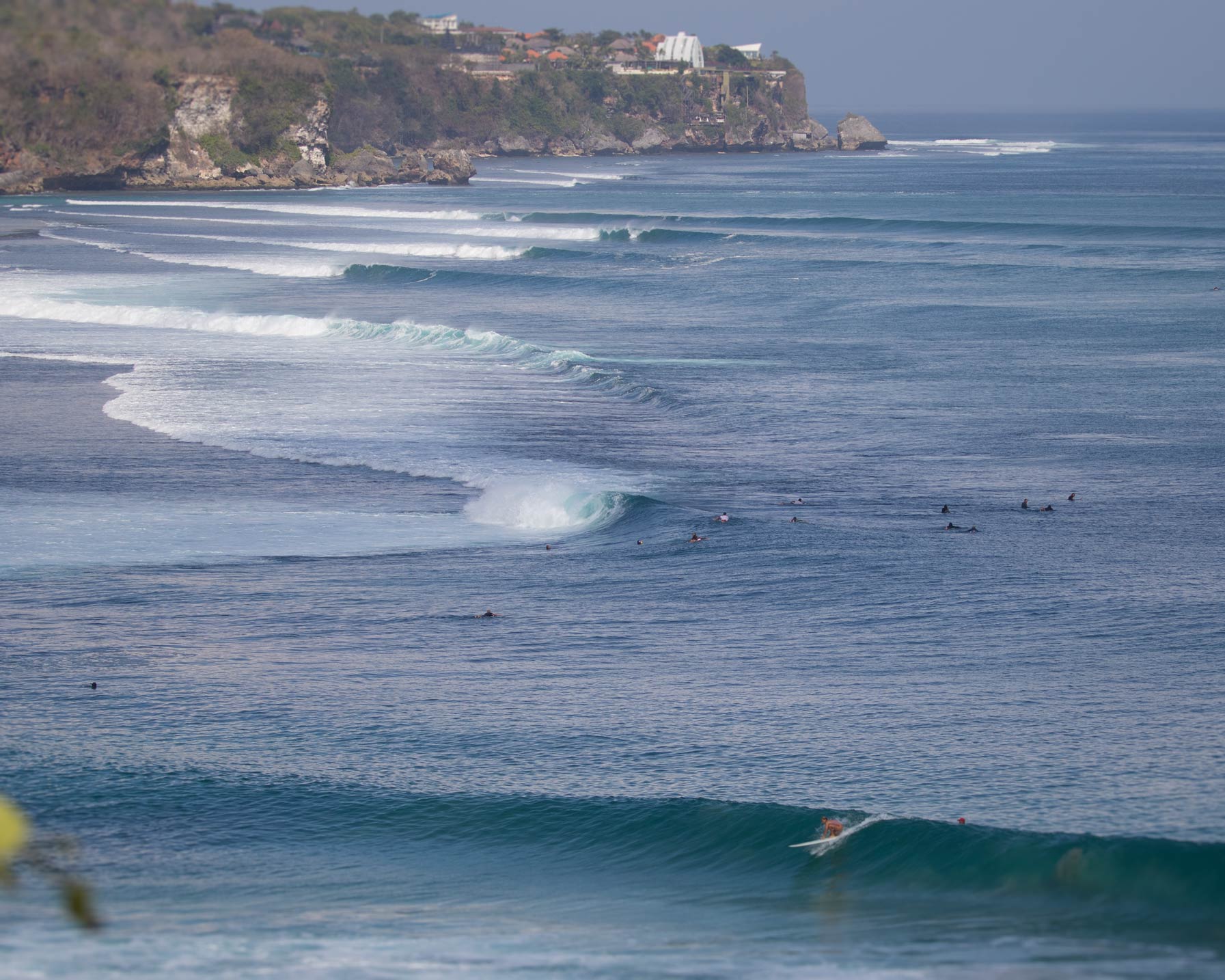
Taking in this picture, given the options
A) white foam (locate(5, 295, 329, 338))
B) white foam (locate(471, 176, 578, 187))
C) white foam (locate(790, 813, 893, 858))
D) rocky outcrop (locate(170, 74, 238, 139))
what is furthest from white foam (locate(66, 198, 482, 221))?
white foam (locate(790, 813, 893, 858))

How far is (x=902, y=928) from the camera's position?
11.0 meters

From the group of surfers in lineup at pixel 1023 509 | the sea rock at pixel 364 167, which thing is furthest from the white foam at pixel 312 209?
the group of surfers in lineup at pixel 1023 509

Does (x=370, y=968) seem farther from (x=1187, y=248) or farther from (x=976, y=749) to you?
(x=1187, y=248)

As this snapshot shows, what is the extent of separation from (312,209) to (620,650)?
90412 mm

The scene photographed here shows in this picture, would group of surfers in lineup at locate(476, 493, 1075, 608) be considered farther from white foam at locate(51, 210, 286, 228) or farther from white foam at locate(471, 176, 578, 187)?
white foam at locate(471, 176, 578, 187)

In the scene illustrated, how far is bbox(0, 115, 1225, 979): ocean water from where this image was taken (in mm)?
11219

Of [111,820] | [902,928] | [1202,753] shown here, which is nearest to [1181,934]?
[902,928]

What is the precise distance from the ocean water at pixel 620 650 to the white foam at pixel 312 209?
2047 inches

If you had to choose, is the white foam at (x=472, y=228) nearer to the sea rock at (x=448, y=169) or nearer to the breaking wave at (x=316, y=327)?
the breaking wave at (x=316, y=327)

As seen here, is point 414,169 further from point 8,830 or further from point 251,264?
point 8,830

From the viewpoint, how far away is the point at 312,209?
102 m

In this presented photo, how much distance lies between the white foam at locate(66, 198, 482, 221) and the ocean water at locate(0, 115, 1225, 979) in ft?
171

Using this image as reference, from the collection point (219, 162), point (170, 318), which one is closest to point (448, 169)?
point (219, 162)

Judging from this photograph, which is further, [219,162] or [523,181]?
[523,181]
